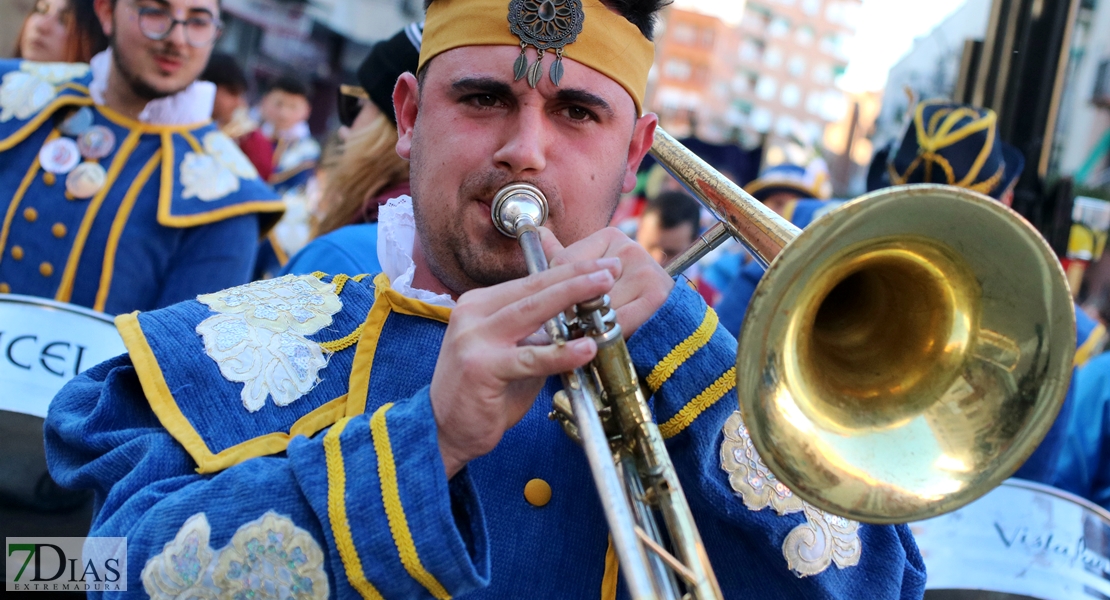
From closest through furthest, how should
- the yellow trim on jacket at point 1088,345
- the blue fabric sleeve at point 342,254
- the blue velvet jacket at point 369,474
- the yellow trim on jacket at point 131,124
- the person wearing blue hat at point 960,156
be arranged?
1. the blue velvet jacket at point 369,474
2. the blue fabric sleeve at point 342,254
3. the yellow trim on jacket at point 131,124
4. the person wearing blue hat at point 960,156
5. the yellow trim on jacket at point 1088,345

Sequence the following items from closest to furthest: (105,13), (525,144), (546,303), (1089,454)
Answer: (546,303)
(525,144)
(105,13)
(1089,454)

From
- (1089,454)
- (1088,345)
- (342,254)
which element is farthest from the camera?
(1088,345)

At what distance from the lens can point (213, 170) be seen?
3.42 m

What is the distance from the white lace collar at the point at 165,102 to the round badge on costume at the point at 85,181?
24 cm

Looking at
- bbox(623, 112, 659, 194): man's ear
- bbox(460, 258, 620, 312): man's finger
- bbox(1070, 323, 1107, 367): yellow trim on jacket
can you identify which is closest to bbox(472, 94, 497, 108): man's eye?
bbox(623, 112, 659, 194): man's ear

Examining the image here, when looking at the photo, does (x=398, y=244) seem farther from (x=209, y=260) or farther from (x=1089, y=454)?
(x=1089, y=454)

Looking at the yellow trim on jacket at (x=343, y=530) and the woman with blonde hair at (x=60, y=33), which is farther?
the woman with blonde hair at (x=60, y=33)

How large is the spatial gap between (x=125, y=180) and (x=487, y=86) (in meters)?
1.99

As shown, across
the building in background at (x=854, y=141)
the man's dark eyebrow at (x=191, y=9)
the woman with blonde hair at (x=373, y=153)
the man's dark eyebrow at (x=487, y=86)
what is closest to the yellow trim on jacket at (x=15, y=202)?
the man's dark eyebrow at (x=191, y=9)

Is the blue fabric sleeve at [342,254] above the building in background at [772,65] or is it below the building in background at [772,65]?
below

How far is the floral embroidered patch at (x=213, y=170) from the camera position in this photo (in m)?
3.33

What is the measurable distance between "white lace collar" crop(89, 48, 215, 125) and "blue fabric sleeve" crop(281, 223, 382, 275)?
967mm

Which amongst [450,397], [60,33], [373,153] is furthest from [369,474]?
[60,33]

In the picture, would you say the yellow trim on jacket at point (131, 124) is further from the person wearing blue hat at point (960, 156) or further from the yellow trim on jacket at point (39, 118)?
the person wearing blue hat at point (960, 156)
